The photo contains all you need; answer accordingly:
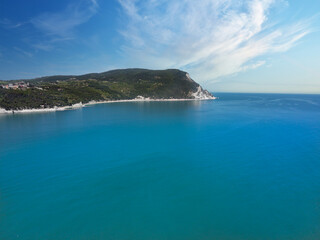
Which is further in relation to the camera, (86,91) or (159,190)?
(86,91)

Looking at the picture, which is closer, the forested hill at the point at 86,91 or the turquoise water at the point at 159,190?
the turquoise water at the point at 159,190

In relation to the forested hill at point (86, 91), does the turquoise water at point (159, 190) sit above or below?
below

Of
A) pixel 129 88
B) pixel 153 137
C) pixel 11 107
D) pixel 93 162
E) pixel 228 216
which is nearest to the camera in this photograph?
pixel 228 216

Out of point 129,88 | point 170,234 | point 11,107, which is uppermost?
point 129,88

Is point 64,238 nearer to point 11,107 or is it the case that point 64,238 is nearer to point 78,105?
point 11,107

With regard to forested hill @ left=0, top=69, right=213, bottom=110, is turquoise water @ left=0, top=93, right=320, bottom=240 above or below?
below

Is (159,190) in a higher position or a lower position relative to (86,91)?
lower

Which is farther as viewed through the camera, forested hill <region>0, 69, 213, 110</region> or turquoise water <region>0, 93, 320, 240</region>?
forested hill <region>0, 69, 213, 110</region>

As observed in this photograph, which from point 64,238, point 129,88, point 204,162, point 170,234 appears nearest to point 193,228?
point 170,234
